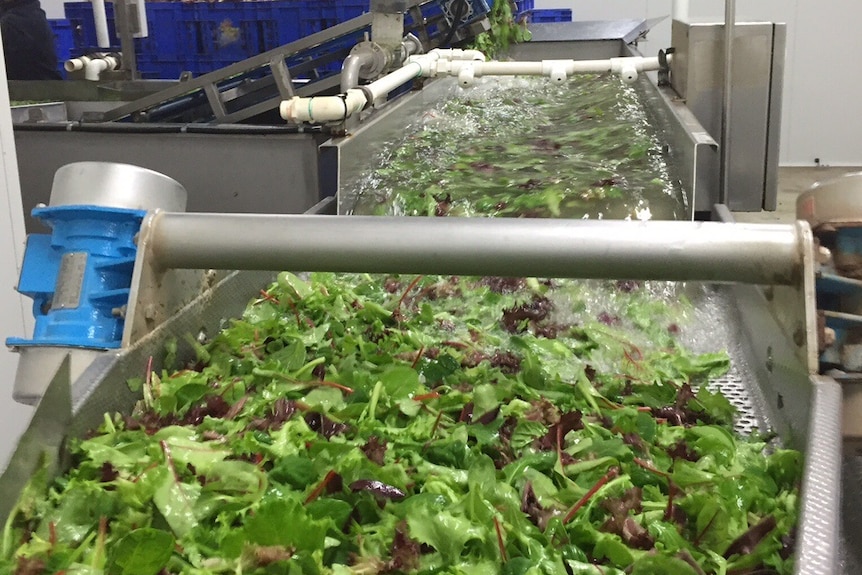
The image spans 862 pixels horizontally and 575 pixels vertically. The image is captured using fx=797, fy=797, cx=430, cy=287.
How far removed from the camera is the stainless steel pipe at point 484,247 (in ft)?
4.50

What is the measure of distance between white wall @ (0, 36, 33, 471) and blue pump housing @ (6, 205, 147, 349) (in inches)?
27.5

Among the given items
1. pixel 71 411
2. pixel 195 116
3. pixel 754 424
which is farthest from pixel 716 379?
pixel 195 116

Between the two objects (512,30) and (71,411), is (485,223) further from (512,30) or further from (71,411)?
(512,30)

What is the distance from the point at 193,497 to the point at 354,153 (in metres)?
1.80

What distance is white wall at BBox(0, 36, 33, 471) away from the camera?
7.06 feet

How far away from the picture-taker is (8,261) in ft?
7.09

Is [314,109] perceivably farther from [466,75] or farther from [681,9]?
[681,9]

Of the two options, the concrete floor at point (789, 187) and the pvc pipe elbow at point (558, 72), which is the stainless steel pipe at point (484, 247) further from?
the concrete floor at point (789, 187)

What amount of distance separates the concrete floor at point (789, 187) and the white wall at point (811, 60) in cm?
18

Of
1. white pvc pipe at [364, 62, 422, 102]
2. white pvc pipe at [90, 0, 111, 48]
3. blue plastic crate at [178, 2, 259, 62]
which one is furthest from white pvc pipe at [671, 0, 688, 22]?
white pvc pipe at [90, 0, 111, 48]

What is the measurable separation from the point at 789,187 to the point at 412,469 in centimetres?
722

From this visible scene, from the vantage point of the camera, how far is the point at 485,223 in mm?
1469

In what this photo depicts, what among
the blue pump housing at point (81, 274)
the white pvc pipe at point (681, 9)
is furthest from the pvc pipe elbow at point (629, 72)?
the blue pump housing at point (81, 274)

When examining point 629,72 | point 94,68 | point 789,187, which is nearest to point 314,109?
point 629,72
